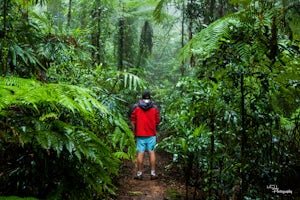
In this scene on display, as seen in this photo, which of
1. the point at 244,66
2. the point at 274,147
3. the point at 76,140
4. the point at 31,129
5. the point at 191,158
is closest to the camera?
the point at 31,129

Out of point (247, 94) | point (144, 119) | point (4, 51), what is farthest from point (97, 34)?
point (247, 94)

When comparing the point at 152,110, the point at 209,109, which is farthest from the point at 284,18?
the point at 152,110

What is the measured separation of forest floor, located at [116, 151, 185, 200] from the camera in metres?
4.09

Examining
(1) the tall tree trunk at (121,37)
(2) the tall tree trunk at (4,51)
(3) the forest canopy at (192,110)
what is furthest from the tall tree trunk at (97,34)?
(2) the tall tree trunk at (4,51)

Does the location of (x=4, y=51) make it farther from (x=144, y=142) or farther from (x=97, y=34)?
(x=97, y=34)

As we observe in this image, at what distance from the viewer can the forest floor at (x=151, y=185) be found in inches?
161

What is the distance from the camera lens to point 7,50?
256 centimetres

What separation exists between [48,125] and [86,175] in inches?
17.8

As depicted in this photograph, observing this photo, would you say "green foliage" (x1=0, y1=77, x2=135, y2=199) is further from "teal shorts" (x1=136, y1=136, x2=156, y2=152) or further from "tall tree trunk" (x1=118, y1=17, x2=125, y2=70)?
"tall tree trunk" (x1=118, y1=17, x2=125, y2=70)

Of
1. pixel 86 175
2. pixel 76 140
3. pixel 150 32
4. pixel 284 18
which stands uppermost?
pixel 150 32

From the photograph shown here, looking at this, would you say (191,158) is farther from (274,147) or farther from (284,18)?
(284,18)

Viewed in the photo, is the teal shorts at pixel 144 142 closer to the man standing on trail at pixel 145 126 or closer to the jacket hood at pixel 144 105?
the man standing on trail at pixel 145 126

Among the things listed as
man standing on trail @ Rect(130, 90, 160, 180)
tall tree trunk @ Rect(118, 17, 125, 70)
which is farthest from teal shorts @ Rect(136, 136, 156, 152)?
tall tree trunk @ Rect(118, 17, 125, 70)

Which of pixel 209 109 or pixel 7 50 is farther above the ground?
pixel 7 50
